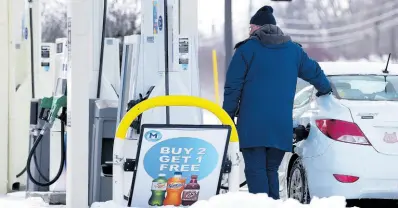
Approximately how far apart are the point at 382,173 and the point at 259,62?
1504mm

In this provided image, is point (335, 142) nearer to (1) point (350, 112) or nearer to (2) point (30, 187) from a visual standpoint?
(1) point (350, 112)

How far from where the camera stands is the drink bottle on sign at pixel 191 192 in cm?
782

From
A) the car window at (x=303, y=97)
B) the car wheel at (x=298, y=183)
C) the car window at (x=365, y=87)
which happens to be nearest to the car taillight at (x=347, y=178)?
the car wheel at (x=298, y=183)

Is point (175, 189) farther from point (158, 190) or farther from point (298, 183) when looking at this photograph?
point (298, 183)

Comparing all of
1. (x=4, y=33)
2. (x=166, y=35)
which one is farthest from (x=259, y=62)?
(x=4, y=33)

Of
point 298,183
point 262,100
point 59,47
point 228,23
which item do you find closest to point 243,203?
point 262,100

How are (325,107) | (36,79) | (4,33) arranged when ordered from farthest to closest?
(36,79), (4,33), (325,107)

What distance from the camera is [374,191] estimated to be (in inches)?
375

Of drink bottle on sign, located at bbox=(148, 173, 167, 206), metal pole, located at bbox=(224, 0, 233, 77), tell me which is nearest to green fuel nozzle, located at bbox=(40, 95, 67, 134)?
drink bottle on sign, located at bbox=(148, 173, 167, 206)

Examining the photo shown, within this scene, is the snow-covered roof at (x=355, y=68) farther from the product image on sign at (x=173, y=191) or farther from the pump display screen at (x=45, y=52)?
the pump display screen at (x=45, y=52)

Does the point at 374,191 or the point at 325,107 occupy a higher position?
the point at 325,107

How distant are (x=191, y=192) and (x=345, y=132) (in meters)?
2.17

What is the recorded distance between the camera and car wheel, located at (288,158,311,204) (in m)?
9.98

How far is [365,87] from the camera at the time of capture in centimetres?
1027
